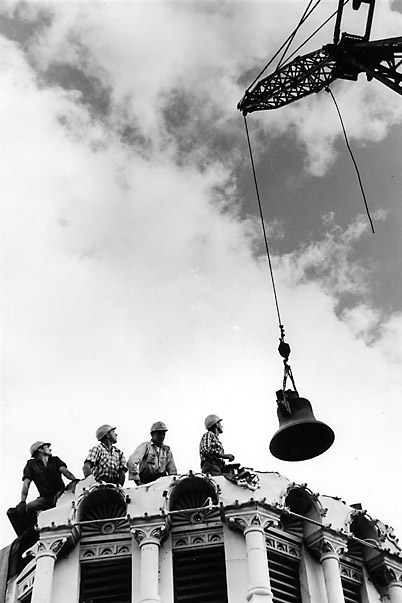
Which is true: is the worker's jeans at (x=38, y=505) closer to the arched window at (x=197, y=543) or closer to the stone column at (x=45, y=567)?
the stone column at (x=45, y=567)

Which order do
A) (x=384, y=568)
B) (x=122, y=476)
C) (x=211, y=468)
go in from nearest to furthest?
1. (x=384, y=568)
2. (x=122, y=476)
3. (x=211, y=468)

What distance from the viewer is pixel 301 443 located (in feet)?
88.4

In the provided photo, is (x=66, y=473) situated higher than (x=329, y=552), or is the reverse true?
(x=66, y=473)

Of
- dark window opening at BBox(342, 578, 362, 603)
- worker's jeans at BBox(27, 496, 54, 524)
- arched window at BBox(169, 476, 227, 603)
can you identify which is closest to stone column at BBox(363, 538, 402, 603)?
dark window opening at BBox(342, 578, 362, 603)

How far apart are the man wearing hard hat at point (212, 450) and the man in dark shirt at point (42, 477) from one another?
328 cm

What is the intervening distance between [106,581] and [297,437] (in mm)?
5480

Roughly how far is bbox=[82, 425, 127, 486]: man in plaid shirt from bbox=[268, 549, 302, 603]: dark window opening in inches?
166

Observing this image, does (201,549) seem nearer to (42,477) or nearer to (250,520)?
(250,520)

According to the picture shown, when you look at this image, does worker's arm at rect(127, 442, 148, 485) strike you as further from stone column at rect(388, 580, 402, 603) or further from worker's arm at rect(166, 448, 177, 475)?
stone column at rect(388, 580, 402, 603)

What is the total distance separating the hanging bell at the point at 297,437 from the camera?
26.8 metres

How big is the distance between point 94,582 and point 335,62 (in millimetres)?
15384

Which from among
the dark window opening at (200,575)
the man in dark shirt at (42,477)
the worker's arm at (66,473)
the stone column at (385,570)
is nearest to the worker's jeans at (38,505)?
the man in dark shirt at (42,477)

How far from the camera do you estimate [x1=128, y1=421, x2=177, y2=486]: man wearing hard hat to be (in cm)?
2819

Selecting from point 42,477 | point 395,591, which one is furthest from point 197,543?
point 395,591
